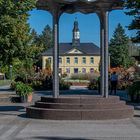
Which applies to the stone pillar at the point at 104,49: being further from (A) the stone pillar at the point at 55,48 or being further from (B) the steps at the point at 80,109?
(A) the stone pillar at the point at 55,48

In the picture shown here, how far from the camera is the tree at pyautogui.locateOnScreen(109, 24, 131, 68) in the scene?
110188mm

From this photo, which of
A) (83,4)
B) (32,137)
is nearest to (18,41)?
(83,4)

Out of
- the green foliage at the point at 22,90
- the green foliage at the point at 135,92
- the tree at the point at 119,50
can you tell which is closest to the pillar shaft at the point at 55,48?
the green foliage at the point at 135,92

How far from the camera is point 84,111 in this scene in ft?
57.8

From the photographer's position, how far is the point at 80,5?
2072 cm

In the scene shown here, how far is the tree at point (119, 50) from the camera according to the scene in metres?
110

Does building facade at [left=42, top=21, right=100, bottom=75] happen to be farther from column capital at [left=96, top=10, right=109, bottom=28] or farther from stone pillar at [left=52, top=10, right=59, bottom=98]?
stone pillar at [left=52, top=10, right=59, bottom=98]

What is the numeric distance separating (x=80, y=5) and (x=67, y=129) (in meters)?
7.14

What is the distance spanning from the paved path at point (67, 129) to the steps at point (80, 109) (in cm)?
40

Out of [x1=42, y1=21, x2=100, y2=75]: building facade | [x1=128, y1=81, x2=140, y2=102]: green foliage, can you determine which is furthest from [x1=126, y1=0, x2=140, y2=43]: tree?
[x1=42, y1=21, x2=100, y2=75]: building facade

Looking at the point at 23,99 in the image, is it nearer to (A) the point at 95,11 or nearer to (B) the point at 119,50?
(A) the point at 95,11

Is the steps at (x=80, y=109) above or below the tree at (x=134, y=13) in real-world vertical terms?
below

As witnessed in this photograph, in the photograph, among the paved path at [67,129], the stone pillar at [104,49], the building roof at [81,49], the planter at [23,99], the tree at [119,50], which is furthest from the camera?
the building roof at [81,49]

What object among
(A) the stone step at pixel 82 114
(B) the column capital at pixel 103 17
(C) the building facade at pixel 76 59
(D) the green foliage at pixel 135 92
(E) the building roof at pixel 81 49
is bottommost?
(A) the stone step at pixel 82 114
